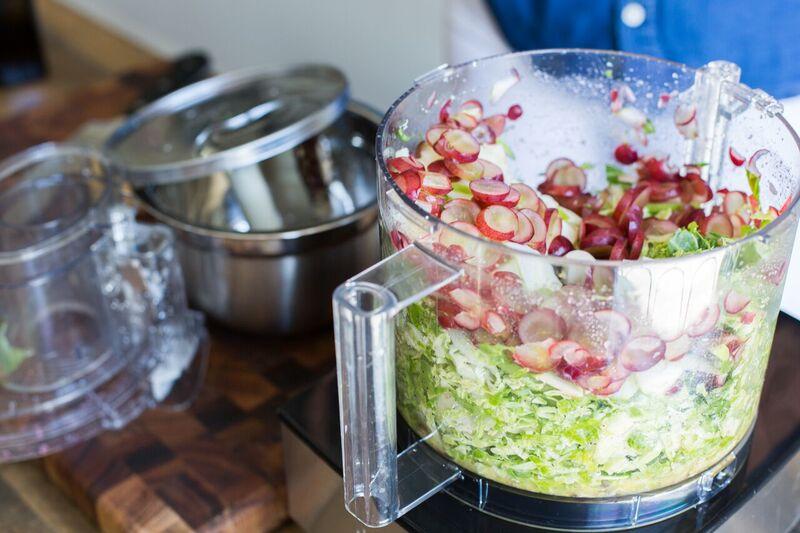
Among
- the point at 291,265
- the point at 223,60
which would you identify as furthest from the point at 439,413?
the point at 223,60

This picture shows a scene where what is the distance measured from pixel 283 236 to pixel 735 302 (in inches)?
15.2

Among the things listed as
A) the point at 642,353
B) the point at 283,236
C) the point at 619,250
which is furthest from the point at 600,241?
the point at 283,236

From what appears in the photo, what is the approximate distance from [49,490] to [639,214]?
494 millimetres

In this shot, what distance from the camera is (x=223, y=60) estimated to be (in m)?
1.65

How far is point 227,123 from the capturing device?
861 mm

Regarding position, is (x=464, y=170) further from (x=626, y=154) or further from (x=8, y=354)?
(x=8, y=354)

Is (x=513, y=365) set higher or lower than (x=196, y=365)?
higher

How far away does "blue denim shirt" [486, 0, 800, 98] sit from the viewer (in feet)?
2.72

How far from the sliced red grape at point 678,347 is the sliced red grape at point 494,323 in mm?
78

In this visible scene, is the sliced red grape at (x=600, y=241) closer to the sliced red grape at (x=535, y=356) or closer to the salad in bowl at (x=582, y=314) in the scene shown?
the salad in bowl at (x=582, y=314)

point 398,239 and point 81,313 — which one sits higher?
point 398,239

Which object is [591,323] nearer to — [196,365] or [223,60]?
[196,365]

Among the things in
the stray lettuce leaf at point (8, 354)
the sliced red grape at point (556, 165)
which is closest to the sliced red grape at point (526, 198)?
the sliced red grape at point (556, 165)

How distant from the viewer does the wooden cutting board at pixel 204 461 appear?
2.31 feet
